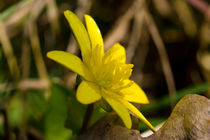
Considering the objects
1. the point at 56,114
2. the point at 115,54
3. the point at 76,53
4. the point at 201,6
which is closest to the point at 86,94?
the point at 115,54

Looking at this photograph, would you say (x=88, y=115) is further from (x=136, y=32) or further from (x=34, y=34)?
(x=136, y=32)

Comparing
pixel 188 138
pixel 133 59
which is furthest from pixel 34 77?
pixel 188 138

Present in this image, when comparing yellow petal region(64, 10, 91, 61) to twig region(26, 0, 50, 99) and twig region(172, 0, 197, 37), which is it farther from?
twig region(172, 0, 197, 37)

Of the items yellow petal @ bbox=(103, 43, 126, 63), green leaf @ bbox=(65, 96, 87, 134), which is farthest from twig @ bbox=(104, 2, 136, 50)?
green leaf @ bbox=(65, 96, 87, 134)

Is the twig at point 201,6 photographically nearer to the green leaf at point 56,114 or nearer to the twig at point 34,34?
the twig at point 34,34

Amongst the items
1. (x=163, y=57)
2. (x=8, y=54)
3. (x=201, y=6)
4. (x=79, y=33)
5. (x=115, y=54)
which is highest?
(x=79, y=33)

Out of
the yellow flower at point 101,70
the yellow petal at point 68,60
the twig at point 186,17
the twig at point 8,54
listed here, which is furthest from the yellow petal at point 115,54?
the twig at point 186,17
